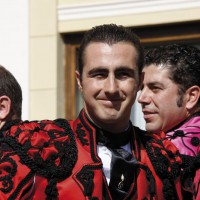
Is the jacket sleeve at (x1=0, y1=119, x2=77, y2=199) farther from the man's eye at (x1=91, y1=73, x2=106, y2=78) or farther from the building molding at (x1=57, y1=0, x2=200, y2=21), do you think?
the building molding at (x1=57, y1=0, x2=200, y2=21)

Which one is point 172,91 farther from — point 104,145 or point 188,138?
point 104,145

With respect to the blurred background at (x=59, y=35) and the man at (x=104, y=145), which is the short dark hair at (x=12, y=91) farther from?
the blurred background at (x=59, y=35)

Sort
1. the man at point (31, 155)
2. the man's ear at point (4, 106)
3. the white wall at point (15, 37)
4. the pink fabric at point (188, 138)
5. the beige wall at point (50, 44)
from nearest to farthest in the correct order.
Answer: the man at point (31, 155) < the pink fabric at point (188, 138) < the man's ear at point (4, 106) < the beige wall at point (50, 44) < the white wall at point (15, 37)

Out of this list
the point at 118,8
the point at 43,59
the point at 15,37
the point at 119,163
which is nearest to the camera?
the point at 119,163

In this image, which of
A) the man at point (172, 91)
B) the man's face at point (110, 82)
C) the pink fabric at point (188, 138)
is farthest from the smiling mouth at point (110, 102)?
the man at point (172, 91)

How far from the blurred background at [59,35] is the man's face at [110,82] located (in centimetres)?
306

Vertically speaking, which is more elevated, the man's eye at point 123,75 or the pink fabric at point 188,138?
the man's eye at point 123,75

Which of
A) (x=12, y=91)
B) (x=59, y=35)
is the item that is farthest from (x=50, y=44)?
(x=12, y=91)

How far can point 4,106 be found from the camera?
360 centimetres

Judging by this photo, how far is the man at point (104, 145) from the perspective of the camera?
285cm

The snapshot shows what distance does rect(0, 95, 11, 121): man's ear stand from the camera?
356 centimetres

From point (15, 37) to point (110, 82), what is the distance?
3.58 meters

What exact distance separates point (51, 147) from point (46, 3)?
3.55 metres

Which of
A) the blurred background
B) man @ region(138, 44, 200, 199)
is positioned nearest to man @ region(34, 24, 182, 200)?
man @ region(138, 44, 200, 199)
